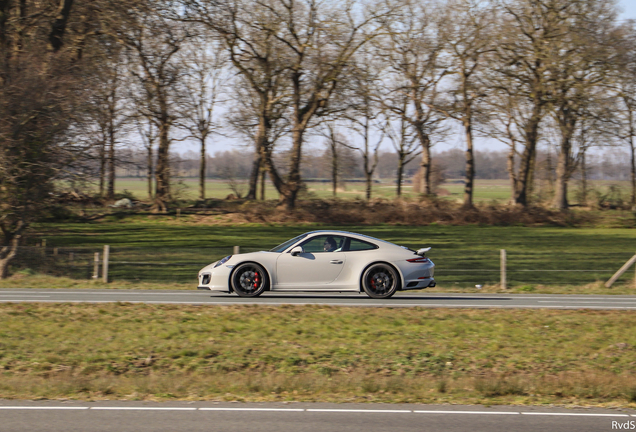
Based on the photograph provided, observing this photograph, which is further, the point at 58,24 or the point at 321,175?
the point at 321,175

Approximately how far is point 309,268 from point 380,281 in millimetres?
1513

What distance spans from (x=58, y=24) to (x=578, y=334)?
2119cm

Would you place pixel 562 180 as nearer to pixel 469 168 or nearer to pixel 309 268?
pixel 469 168

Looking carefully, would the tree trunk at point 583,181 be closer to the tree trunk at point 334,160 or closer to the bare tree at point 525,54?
the bare tree at point 525,54

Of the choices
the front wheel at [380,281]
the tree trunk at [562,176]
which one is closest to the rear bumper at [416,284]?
the front wheel at [380,281]

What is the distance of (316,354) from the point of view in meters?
10.7

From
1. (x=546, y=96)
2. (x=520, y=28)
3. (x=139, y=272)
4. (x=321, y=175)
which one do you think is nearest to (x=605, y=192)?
(x=546, y=96)

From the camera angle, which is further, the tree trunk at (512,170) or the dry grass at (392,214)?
the tree trunk at (512,170)

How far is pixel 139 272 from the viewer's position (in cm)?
2116

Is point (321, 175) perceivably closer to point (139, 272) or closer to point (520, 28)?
point (520, 28)

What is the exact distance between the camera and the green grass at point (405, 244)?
21.1m

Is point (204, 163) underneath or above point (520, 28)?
underneath

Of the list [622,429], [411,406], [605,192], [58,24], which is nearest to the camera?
[622,429]

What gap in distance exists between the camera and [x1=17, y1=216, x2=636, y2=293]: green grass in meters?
21.1
